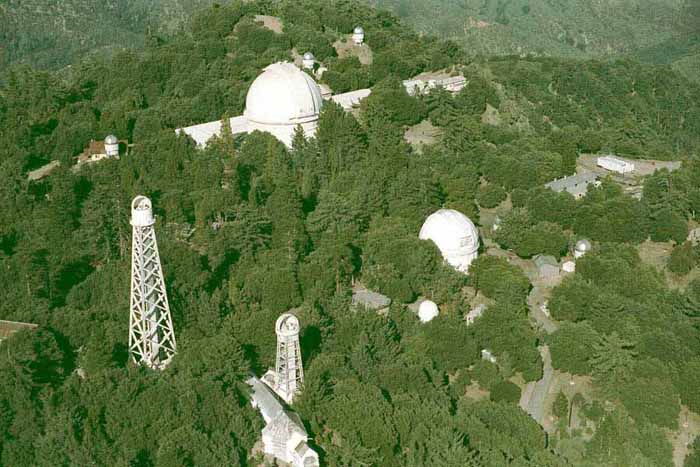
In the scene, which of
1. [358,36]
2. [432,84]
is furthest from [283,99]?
[358,36]

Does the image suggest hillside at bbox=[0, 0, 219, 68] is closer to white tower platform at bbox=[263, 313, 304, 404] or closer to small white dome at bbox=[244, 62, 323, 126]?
small white dome at bbox=[244, 62, 323, 126]

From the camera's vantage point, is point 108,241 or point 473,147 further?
point 473,147

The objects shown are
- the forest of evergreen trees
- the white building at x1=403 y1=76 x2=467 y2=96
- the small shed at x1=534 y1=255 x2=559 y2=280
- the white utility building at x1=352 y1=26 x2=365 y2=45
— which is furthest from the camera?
the white utility building at x1=352 y1=26 x2=365 y2=45

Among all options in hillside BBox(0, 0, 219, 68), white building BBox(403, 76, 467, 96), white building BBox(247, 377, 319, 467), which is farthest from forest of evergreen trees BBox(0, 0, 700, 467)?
hillside BBox(0, 0, 219, 68)

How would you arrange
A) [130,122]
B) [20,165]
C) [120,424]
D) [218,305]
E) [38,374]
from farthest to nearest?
[130,122], [20,165], [218,305], [38,374], [120,424]

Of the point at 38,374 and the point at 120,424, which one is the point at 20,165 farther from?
the point at 120,424

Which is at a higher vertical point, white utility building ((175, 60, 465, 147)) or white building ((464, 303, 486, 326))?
white utility building ((175, 60, 465, 147))

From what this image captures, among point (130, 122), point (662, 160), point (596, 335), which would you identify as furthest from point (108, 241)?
point (662, 160)
